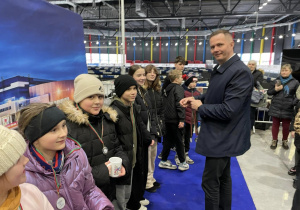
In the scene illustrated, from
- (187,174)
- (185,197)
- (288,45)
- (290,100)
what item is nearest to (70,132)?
(185,197)

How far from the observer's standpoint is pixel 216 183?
192cm

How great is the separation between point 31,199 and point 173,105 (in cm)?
244

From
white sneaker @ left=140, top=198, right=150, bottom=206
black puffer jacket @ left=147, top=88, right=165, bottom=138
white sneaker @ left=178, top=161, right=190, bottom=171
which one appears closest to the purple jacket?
white sneaker @ left=140, top=198, right=150, bottom=206

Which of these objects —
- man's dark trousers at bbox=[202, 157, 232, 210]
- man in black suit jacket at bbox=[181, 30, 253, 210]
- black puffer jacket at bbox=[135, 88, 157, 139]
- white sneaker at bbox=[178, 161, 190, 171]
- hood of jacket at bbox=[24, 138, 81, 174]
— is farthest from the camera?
white sneaker at bbox=[178, 161, 190, 171]

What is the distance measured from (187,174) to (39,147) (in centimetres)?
262

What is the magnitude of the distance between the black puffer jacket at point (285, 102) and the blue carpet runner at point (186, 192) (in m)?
1.41

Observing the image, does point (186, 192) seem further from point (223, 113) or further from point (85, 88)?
point (85, 88)

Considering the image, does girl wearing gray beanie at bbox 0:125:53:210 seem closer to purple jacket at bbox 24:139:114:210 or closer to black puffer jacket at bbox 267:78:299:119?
purple jacket at bbox 24:139:114:210

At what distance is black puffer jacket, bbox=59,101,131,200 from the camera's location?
1.49m

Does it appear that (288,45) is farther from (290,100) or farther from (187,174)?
(187,174)

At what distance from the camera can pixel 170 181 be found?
315cm

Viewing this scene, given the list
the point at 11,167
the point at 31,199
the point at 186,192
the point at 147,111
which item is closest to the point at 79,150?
the point at 31,199

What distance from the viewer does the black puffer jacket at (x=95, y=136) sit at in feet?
4.90

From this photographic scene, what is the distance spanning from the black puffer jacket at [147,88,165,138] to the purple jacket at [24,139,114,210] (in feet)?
5.15
